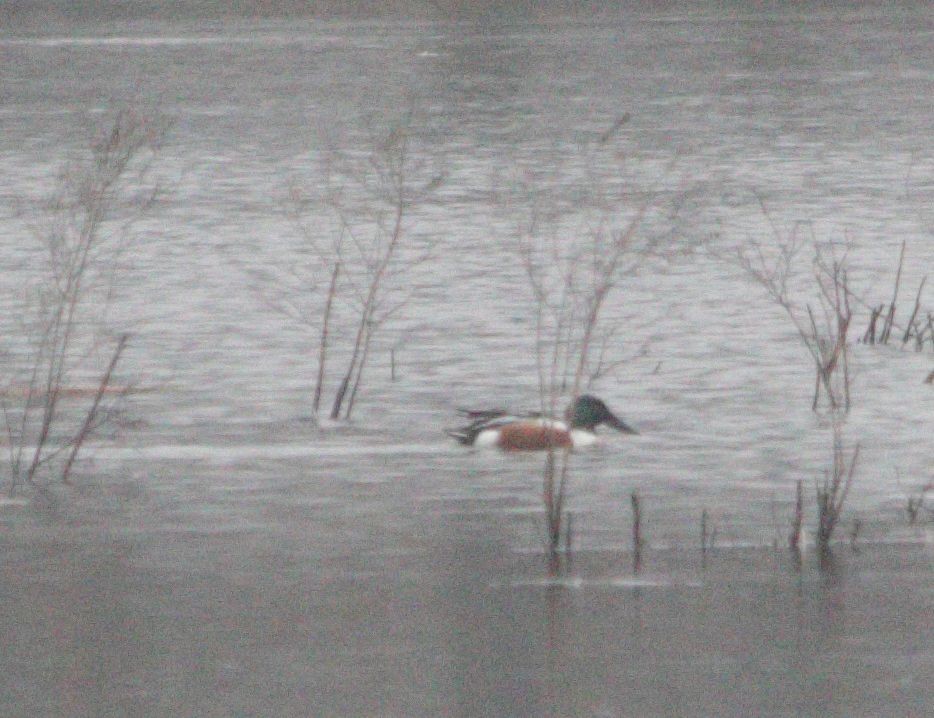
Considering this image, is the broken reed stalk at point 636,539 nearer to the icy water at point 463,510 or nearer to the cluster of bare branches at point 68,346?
the icy water at point 463,510

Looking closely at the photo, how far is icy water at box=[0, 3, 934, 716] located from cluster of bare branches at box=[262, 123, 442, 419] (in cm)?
19

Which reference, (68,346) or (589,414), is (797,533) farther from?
(68,346)

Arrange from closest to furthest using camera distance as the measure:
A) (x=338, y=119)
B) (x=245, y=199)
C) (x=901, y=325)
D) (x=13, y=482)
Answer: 1. (x=13, y=482)
2. (x=901, y=325)
3. (x=245, y=199)
4. (x=338, y=119)

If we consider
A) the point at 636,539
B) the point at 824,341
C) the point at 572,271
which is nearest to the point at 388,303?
the point at 824,341

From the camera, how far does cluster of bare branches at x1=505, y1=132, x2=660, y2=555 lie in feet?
29.6

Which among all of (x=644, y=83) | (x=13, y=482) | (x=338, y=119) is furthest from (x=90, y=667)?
(x=644, y=83)

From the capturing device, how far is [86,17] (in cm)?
6256

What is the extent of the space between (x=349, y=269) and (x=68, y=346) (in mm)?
4496

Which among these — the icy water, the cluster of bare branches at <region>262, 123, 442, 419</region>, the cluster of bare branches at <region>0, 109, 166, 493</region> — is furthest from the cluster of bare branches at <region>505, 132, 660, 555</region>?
the cluster of bare branches at <region>0, 109, 166, 493</region>

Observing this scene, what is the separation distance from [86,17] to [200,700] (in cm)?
5697

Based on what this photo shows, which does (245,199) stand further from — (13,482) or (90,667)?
(90,667)

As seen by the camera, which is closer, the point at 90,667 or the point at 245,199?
the point at 90,667

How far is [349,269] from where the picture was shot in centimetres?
1761

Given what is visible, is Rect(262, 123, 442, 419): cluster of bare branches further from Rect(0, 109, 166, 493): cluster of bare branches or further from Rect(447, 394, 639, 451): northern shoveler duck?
Rect(0, 109, 166, 493): cluster of bare branches
